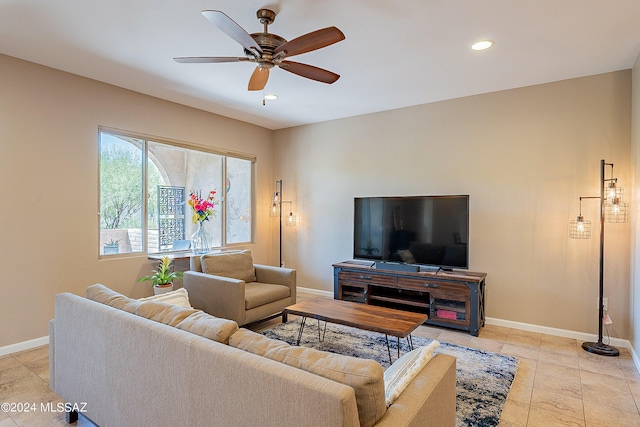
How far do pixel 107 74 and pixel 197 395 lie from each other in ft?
11.8

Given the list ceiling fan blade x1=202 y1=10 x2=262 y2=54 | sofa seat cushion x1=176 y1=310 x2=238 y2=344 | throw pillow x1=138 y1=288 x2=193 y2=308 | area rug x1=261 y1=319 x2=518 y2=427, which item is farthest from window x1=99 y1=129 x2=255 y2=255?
sofa seat cushion x1=176 y1=310 x2=238 y2=344

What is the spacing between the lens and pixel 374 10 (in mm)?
2436

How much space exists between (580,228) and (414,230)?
168 centimetres

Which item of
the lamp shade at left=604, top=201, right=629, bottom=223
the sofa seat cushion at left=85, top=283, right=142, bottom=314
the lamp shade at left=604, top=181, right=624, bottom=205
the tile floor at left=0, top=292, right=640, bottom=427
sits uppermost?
the lamp shade at left=604, top=181, right=624, bottom=205

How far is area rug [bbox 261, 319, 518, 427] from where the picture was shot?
2.30 m

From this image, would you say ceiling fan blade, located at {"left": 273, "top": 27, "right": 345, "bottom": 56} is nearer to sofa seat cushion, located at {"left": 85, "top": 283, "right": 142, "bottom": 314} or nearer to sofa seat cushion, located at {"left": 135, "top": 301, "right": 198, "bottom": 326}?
sofa seat cushion, located at {"left": 135, "top": 301, "right": 198, "bottom": 326}

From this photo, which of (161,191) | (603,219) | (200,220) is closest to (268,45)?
(200,220)

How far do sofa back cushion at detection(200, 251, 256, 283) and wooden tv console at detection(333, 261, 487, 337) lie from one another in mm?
1185

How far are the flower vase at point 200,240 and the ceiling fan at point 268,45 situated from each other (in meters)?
2.41

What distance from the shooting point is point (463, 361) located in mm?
3049

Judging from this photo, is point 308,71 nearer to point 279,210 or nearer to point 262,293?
point 262,293

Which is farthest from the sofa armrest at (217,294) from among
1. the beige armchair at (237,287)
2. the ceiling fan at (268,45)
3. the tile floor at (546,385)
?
the ceiling fan at (268,45)

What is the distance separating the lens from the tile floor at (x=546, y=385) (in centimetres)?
223

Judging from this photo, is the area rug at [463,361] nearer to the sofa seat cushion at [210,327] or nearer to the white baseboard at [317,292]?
the white baseboard at [317,292]
